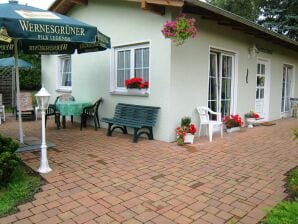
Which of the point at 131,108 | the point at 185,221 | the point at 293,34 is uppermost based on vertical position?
the point at 293,34

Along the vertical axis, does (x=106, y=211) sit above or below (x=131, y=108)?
below

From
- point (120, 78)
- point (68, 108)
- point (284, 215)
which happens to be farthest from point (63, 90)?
point (284, 215)

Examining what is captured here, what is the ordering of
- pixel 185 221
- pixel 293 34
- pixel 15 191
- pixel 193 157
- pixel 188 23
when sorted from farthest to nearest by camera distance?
pixel 293 34
pixel 188 23
pixel 193 157
pixel 15 191
pixel 185 221

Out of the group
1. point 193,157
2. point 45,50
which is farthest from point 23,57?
point 193,157

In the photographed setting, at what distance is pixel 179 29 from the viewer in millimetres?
5508

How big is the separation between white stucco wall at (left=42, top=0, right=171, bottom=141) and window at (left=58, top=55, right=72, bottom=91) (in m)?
0.26

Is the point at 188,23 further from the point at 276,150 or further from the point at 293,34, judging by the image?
the point at 293,34

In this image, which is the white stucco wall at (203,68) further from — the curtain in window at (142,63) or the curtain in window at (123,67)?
the curtain in window at (123,67)

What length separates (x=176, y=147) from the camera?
5.88 metres

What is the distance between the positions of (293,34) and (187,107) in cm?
1633

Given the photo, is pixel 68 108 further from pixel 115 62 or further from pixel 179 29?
pixel 179 29

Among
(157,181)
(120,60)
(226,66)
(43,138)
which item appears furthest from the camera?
(226,66)

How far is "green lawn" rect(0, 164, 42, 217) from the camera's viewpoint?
3.10 metres

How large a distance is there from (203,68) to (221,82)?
103cm
